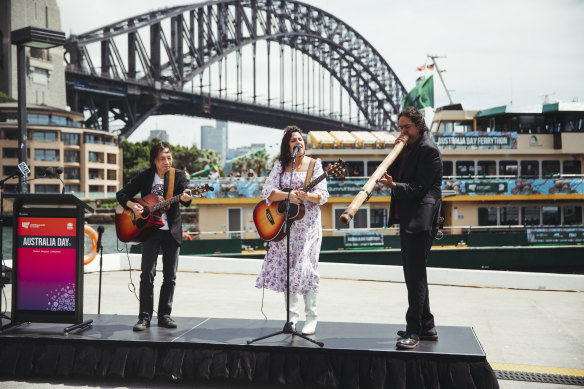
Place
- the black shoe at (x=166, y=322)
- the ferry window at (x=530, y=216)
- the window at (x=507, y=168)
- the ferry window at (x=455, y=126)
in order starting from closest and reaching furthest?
the black shoe at (x=166, y=322)
the ferry window at (x=530, y=216)
the window at (x=507, y=168)
the ferry window at (x=455, y=126)

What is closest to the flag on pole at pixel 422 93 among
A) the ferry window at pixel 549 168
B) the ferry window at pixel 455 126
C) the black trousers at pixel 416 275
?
the ferry window at pixel 455 126

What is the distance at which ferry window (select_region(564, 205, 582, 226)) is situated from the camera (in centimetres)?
1759

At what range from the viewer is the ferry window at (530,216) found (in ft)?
57.0

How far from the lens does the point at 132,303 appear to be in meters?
7.83

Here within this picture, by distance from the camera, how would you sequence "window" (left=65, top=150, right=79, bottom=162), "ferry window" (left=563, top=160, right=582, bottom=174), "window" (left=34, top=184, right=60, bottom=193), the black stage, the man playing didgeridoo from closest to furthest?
1. the black stage
2. the man playing didgeridoo
3. "ferry window" (left=563, top=160, right=582, bottom=174)
4. "window" (left=34, top=184, right=60, bottom=193)
5. "window" (left=65, top=150, right=79, bottom=162)

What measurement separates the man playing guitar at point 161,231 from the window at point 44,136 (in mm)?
53259

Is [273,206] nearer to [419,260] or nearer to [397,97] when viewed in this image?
[419,260]

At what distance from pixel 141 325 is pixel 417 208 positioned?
8.21 feet

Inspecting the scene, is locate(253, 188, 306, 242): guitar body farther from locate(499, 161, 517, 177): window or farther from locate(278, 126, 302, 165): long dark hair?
locate(499, 161, 517, 177): window

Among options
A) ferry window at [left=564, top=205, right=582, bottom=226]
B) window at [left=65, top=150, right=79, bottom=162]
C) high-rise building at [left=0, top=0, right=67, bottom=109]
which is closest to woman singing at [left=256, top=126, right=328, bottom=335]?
ferry window at [left=564, top=205, right=582, bottom=226]

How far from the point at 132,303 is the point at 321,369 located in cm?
447

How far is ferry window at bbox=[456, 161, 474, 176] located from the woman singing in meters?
13.6

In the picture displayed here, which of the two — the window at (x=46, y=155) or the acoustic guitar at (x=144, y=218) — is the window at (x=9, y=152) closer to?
the window at (x=46, y=155)

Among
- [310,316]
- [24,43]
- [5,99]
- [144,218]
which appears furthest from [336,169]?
[5,99]
